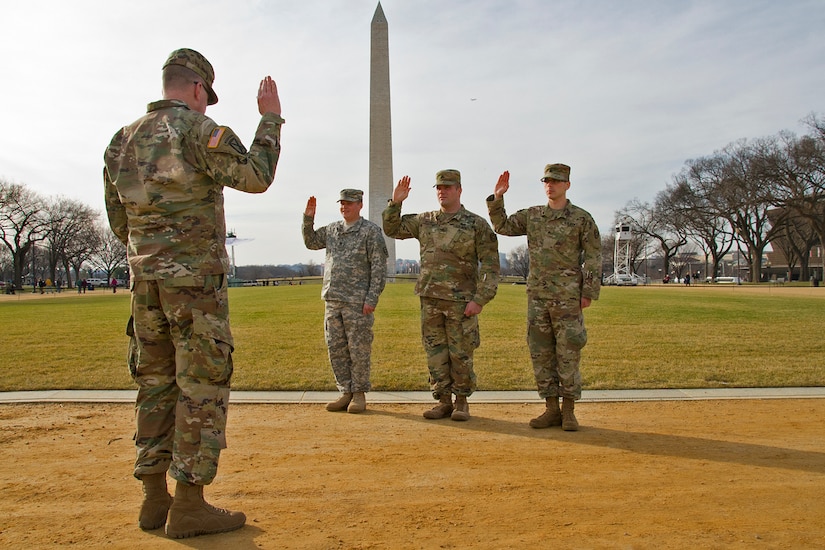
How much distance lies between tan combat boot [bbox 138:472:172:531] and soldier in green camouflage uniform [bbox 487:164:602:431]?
2.99 metres

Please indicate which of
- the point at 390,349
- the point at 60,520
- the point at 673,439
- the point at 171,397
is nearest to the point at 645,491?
the point at 673,439

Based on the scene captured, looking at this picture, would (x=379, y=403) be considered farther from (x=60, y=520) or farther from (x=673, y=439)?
(x=60, y=520)

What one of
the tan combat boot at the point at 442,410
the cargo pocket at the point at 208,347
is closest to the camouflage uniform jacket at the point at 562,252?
the tan combat boot at the point at 442,410

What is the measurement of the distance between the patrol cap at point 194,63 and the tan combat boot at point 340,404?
3.40 metres

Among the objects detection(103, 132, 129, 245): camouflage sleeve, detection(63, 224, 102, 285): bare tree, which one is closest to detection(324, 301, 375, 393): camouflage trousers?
detection(103, 132, 129, 245): camouflage sleeve

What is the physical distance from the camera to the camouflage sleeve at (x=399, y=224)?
561 cm

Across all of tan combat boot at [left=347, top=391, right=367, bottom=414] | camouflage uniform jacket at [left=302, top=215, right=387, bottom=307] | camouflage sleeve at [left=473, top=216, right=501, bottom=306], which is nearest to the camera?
camouflage sleeve at [left=473, top=216, right=501, bottom=306]

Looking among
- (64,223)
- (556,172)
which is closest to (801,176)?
(556,172)

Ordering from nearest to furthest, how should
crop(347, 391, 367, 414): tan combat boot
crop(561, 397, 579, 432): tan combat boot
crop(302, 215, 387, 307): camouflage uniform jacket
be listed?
crop(561, 397, 579, 432): tan combat boot → crop(347, 391, 367, 414): tan combat boot → crop(302, 215, 387, 307): camouflage uniform jacket

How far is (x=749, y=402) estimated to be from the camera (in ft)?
19.9

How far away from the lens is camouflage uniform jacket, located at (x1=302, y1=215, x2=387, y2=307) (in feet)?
19.6

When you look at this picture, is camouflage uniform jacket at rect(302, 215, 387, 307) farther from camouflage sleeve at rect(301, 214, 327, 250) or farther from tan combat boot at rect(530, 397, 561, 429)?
tan combat boot at rect(530, 397, 561, 429)

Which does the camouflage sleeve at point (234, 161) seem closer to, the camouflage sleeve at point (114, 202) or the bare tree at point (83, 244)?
the camouflage sleeve at point (114, 202)

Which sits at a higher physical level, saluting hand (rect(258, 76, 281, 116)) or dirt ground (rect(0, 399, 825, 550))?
saluting hand (rect(258, 76, 281, 116))
